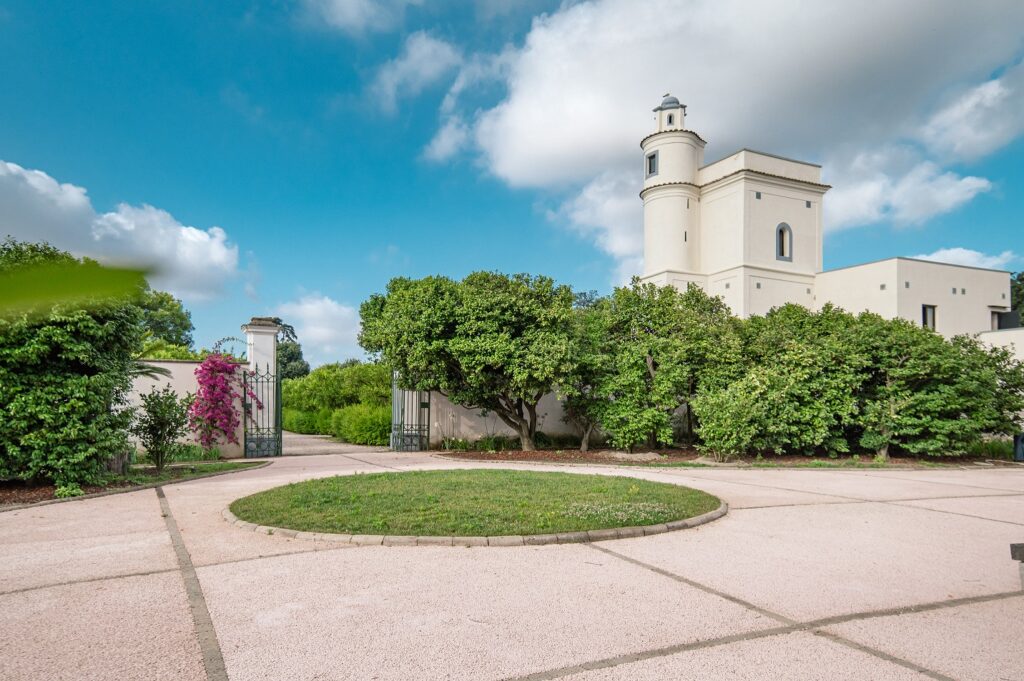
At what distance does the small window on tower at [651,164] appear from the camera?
37188 millimetres

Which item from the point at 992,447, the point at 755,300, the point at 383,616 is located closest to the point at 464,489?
the point at 383,616

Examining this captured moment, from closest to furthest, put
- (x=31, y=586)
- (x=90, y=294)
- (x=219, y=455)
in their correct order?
(x=90, y=294)
(x=31, y=586)
(x=219, y=455)

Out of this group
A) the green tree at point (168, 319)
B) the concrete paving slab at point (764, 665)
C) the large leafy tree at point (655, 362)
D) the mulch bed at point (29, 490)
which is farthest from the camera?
the large leafy tree at point (655, 362)

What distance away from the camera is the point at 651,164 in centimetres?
3753

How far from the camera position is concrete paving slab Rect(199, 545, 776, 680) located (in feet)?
12.7

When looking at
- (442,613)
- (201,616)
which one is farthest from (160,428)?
(442,613)

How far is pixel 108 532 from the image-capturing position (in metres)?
7.23

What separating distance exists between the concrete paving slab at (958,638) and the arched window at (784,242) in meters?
32.2

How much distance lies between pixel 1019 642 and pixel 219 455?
15.7 meters

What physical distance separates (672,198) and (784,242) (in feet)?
20.8

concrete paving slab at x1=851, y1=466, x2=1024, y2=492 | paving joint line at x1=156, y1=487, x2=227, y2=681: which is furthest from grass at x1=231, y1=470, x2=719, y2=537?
concrete paving slab at x1=851, y1=466, x2=1024, y2=492

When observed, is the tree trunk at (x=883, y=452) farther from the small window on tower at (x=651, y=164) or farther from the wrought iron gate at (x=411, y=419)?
the small window on tower at (x=651, y=164)

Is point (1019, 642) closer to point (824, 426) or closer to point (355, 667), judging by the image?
point (355, 667)

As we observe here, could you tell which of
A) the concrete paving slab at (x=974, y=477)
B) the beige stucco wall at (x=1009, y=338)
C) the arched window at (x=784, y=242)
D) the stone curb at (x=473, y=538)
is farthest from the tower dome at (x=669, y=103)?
the stone curb at (x=473, y=538)
